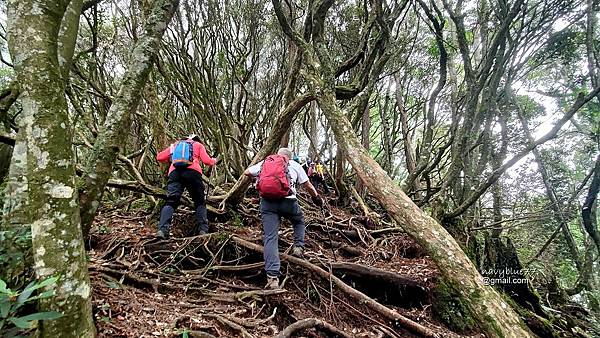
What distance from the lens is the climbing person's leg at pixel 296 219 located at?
4.61 m

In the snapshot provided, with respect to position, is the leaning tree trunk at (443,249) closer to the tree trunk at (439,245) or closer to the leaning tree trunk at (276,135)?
the tree trunk at (439,245)

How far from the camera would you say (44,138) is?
6.12 feet

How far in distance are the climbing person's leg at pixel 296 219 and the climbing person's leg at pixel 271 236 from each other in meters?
0.14

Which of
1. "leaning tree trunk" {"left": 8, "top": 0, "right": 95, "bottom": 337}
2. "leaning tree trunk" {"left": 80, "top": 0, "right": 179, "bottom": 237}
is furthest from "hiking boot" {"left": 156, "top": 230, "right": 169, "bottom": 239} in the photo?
"leaning tree trunk" {"left": 8, "top": 0, "right": 95, "bottom": 337}

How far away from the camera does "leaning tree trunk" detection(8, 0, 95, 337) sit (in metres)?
1.81

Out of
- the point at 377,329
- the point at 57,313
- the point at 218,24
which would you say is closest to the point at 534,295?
the point at 377,329

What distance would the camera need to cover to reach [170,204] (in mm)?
4750

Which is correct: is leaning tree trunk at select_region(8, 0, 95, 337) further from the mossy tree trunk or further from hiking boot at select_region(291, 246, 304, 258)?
hiking boot at select_region(291, 246, 304, 258)

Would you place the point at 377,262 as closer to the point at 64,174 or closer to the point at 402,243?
the point at 402,243

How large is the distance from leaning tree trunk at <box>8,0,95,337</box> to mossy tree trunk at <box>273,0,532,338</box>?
7.29 feet

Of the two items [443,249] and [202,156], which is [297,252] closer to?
[202,156]

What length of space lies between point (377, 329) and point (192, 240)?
255 cm

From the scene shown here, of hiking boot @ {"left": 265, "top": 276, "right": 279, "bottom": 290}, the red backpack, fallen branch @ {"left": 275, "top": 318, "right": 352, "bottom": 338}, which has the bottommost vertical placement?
fallen branch @ {"left": 275, "top": 318, "right": 352, "bottom": 338}

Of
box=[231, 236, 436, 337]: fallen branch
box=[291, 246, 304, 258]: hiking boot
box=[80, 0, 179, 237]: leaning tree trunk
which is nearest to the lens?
box=[80, 0, 179, 237]: leaning tree trunk
